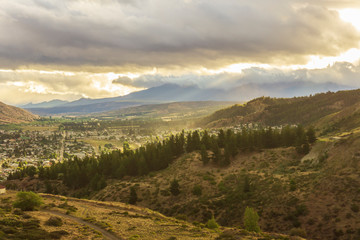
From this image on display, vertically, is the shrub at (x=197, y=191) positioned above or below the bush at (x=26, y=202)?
below

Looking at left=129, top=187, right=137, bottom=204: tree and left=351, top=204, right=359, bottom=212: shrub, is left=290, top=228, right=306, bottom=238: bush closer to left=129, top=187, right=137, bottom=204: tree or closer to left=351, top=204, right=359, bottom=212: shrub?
left=351, top=204, right=359, bottom=212: shrub

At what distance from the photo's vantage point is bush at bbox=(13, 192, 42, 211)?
170 ft

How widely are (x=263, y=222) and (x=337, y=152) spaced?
37.7 metres

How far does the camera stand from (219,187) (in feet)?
263

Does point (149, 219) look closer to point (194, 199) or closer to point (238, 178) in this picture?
point (194, 199)

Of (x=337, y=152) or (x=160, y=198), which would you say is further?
(x=160, y=198)

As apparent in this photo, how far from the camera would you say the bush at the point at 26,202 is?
51.8 meters

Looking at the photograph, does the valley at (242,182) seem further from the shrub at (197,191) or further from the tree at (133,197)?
the tree at (133,197)

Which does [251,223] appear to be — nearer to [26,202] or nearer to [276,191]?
[276,191]

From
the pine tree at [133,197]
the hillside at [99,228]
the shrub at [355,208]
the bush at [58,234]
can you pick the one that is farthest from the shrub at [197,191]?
the bush at [58,234]

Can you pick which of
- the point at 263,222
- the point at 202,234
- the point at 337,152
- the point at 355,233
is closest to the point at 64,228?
the point at 202,234

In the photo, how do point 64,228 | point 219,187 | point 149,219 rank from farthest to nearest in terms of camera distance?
point 219,187 → point 149,219 → point 64,228

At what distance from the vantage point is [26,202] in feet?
173

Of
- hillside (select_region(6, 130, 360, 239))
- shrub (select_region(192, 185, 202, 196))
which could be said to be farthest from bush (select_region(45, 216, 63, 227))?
shrub (select_region(192, 185, 202, 196))
